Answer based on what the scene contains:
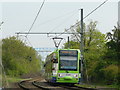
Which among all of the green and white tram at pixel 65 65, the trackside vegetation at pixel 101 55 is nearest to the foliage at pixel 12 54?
the trackside vegetation at pixel 101 55

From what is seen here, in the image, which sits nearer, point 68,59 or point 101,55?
point 68,59

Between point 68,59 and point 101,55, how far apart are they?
1379 cm

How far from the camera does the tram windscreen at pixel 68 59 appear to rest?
30.5m

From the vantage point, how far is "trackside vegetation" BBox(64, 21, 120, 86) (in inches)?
1398

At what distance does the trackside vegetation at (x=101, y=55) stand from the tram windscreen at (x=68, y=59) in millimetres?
2593

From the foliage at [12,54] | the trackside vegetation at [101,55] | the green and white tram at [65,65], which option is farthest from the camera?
the foliage at [12,54]

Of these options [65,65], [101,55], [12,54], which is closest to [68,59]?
[65,65]

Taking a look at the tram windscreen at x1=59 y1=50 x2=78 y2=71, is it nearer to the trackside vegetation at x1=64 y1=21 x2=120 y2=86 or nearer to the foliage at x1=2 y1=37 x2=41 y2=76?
the trackside vegetation at x1=64 y1=21 x2=120 y2=86

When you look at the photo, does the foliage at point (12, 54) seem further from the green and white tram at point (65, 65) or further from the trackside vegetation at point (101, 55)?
the green and white tram at point (65, 65)

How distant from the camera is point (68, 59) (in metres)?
30.5

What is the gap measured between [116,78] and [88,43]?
27012 mm

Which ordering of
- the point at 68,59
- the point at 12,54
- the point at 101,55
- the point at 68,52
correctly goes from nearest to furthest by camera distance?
the point at 68,59 < the point at 68,52 < the point at 101,55 < the point at 12,54

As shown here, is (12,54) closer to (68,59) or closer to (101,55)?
(101,55)

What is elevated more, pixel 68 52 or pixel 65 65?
pixel 68 52
